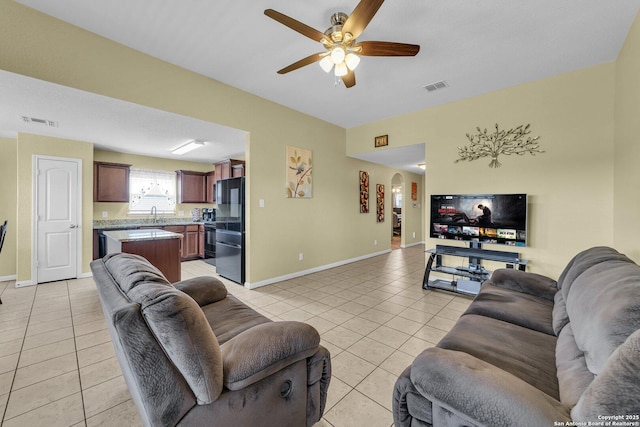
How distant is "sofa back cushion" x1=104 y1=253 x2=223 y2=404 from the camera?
0.91m

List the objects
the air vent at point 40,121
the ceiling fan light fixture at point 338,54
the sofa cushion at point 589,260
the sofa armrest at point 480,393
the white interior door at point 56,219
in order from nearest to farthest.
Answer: the sofa armrest at point 480,393, the sofa cushion at point 589,260, the ceiling fan light fixture at point 338,54, the air vent at point 40,121, the white interior door at point 56,219

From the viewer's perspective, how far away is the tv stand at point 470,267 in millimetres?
3393

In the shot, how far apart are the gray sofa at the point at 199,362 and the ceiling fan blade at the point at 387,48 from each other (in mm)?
2176

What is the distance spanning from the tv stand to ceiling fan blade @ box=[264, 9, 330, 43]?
3129 millimetres

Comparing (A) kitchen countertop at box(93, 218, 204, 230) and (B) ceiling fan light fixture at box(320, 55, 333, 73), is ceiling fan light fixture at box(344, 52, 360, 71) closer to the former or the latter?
(B) ceiling fan light fixture at box(320, 55, 333, 73)

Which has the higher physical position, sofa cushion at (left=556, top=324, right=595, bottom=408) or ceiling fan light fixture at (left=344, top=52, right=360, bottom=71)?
ceiling fan light fixture at (left=344, top=52, right=360, bottom=71)

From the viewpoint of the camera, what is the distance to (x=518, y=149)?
3.53m

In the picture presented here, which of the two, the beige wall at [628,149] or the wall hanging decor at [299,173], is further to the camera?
the wall hanging decor at [299,173]

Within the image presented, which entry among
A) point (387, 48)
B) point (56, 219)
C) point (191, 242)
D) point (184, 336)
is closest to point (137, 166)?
point (56, 219)

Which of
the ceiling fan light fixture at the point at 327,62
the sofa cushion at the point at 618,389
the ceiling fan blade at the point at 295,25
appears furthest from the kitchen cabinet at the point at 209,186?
the sofa cushion at the point at 618,389

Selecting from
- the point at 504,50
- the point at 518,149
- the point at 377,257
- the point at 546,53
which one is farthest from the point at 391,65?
the point at 377,257

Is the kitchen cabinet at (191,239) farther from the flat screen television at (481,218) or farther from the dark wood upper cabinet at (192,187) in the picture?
the flat screen television at (481,218)

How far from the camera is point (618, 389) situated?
2.17 feet

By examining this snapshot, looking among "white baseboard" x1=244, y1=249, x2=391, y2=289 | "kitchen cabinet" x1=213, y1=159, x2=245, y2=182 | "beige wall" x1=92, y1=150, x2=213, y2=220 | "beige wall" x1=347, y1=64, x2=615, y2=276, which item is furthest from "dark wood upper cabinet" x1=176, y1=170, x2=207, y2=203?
"beige wall" x1=347, y1=64, x2=615, y2=276
